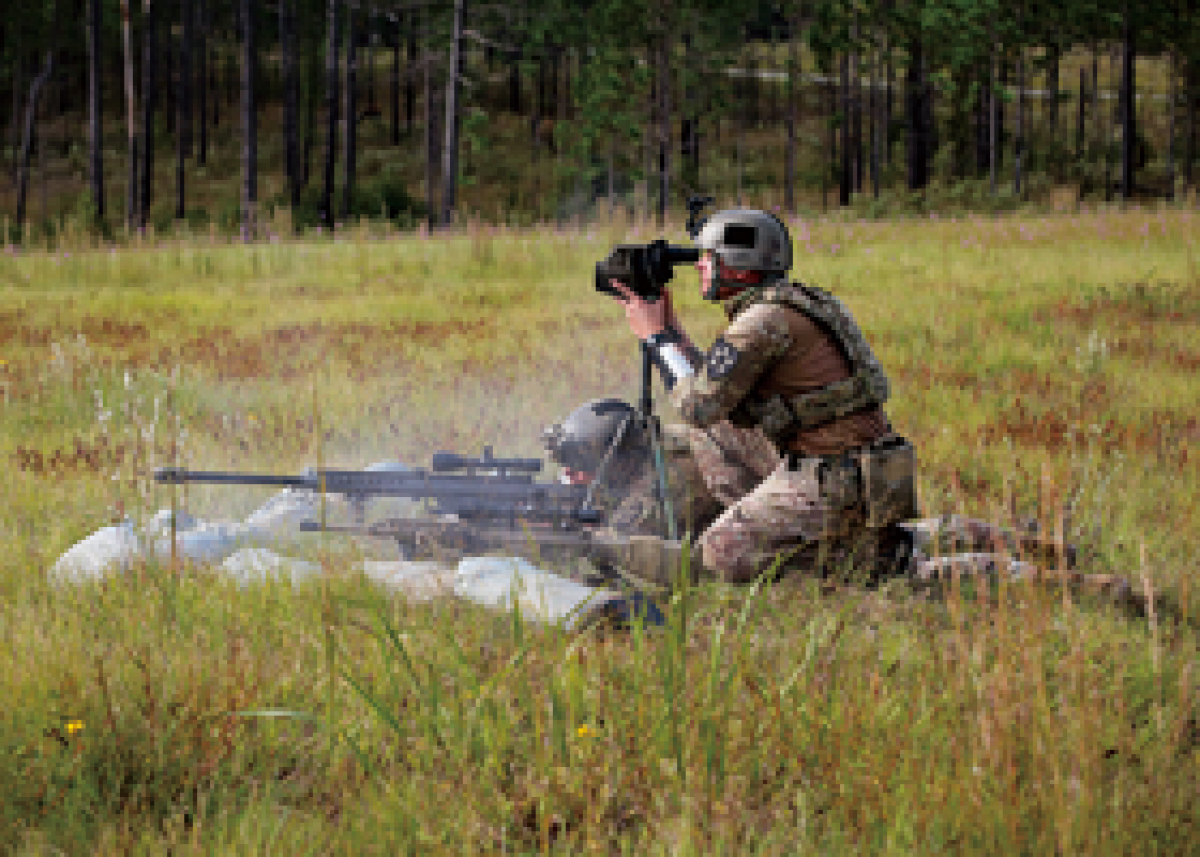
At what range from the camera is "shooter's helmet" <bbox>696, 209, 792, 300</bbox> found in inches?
138

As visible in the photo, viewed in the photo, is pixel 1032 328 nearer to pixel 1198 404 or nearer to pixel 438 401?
pixel 1198 404

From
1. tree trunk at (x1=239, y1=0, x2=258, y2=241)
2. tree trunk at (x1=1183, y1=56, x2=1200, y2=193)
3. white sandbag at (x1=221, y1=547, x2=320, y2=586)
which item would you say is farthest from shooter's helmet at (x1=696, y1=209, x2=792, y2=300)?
tree trunk at (x1=1183, y1=56, x2=1200, y2=193)

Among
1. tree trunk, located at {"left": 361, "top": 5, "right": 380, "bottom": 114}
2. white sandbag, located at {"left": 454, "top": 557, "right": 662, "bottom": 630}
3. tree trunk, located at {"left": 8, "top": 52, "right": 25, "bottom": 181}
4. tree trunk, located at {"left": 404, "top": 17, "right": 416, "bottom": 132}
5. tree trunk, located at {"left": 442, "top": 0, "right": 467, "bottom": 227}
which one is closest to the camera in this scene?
white sandbag, located at {"left": 454, "top": 557, "right": 662, "bottom": 630}

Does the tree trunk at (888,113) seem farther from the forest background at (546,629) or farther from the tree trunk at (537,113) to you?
the forest background at (546,629)

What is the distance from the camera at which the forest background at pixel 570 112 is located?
3456 cm

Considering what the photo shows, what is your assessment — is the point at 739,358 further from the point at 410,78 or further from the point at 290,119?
the point at 410,78

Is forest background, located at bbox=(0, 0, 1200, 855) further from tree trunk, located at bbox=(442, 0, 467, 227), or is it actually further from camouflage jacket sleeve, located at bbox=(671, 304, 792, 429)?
tree trunk, located at bbox=(442, 0, 467, 227)

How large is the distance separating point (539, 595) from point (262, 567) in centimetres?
113

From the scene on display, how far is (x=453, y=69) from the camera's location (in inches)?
1032

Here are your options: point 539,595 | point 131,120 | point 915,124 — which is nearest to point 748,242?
point 539,595

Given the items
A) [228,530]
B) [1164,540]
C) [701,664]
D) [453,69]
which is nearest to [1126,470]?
[1164,540]

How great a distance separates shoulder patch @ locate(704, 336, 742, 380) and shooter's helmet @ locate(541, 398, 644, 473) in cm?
75

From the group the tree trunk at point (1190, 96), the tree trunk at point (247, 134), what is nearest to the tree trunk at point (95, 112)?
the tree trunk at point (247, 134)

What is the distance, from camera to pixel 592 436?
4.17 m
